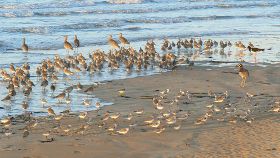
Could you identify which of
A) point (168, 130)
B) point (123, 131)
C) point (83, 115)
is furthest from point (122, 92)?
point (123, 131)

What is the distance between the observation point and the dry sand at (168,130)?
13.5 metres

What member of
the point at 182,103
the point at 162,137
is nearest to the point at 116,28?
the point at 182,103

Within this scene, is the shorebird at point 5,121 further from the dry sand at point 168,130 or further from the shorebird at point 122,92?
the shorebird at point 122,92

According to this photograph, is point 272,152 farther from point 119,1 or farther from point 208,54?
point 119,1

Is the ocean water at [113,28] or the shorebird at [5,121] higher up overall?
the shorebird at [5,121]

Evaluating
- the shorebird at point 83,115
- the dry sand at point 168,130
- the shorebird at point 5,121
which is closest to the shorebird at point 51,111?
the dry sand at point 168,130

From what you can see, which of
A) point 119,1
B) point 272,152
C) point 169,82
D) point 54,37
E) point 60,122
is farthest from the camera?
point 119,1

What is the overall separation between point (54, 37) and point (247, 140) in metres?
21.6

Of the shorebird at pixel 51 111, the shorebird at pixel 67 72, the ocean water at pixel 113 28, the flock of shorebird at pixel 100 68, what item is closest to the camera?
the flock of shorebird at pixel 100 68

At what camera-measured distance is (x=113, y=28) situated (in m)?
40.2

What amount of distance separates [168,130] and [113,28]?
2538cm

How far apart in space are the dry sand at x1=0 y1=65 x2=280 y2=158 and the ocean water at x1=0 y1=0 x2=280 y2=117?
142cm

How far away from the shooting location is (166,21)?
44.1 m

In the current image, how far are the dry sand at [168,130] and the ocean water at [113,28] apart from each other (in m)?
1.42
